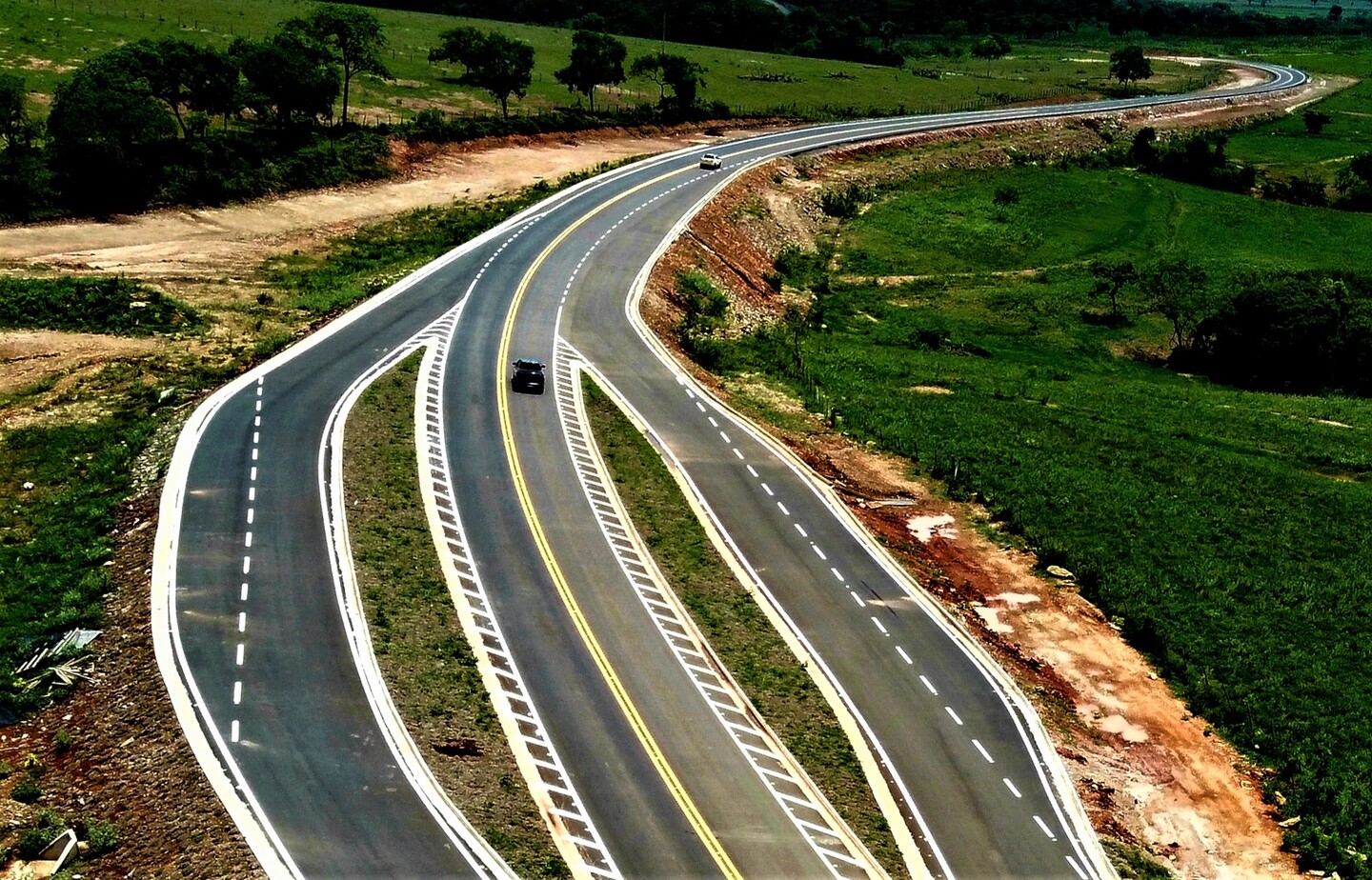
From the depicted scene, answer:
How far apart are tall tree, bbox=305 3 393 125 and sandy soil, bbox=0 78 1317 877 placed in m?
25.7

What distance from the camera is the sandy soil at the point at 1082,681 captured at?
34781 mm

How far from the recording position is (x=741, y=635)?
41.1 metres

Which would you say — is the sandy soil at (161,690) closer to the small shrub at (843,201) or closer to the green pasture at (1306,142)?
the small shrub at (843,201)

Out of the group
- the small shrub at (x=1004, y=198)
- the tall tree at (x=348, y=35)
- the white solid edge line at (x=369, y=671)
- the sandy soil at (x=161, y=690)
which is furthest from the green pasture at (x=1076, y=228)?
the white solid edge line at (x=369, y=671)

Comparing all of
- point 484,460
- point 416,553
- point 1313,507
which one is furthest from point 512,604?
point 1313,507

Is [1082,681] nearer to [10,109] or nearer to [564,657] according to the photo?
[564,657]

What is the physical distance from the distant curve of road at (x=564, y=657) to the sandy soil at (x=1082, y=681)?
153cm

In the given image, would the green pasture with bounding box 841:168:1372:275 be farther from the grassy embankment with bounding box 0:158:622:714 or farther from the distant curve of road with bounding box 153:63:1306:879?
the distant curve of road with bounding box 153:63:1306:879

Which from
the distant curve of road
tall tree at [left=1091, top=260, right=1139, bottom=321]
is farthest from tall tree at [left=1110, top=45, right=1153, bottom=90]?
the distant curve of road

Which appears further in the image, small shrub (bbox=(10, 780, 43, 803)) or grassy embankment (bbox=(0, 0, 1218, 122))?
grassy embankment (bbox=(0, 0, 1218, 122))

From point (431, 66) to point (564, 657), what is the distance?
120 m

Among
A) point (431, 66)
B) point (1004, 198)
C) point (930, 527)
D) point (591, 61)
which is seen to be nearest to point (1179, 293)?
point (1004, 198)

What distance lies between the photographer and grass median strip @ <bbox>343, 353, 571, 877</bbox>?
31.0 m

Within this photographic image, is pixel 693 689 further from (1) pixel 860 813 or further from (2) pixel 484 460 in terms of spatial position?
(2) pixel 484 460
